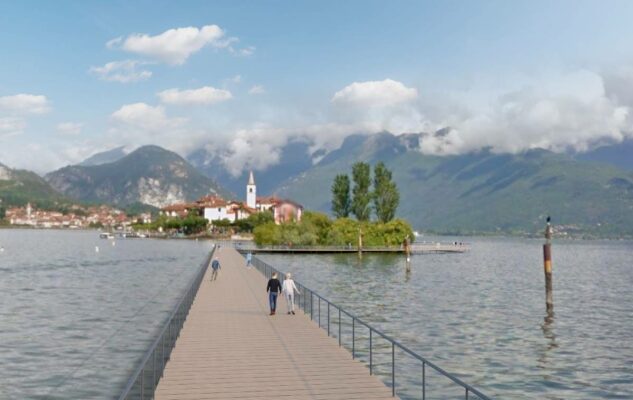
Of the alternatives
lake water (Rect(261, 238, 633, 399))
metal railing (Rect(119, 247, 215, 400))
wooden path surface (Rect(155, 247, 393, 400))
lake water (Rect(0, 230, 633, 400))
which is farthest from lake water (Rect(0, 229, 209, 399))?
lake water (Rect(261, 238, 633, 399))

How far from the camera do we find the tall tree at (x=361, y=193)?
150250 mm

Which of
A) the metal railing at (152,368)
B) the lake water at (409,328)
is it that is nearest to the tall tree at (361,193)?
the lake water at (409,328)

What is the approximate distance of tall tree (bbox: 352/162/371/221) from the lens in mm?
150250

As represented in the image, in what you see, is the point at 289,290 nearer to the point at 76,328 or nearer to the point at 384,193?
the point at 76,328

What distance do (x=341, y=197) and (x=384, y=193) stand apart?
9.89 m

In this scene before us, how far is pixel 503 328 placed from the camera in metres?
44.8

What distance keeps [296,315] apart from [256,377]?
1477cm

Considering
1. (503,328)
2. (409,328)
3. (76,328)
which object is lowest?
(503,328)

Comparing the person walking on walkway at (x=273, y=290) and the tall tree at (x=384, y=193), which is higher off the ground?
the tall tree at (x=384, y=193)

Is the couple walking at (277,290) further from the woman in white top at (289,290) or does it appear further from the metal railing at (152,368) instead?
the metal railing at (152,368)

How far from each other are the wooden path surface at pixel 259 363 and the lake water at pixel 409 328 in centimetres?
417

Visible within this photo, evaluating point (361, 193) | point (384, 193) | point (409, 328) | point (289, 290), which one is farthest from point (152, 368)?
point (384, 193)

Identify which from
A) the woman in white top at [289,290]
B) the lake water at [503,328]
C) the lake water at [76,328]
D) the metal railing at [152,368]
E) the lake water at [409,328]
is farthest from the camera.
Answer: the woman in white top at [289,290]

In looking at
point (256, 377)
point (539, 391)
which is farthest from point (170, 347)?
point (539, 391)
